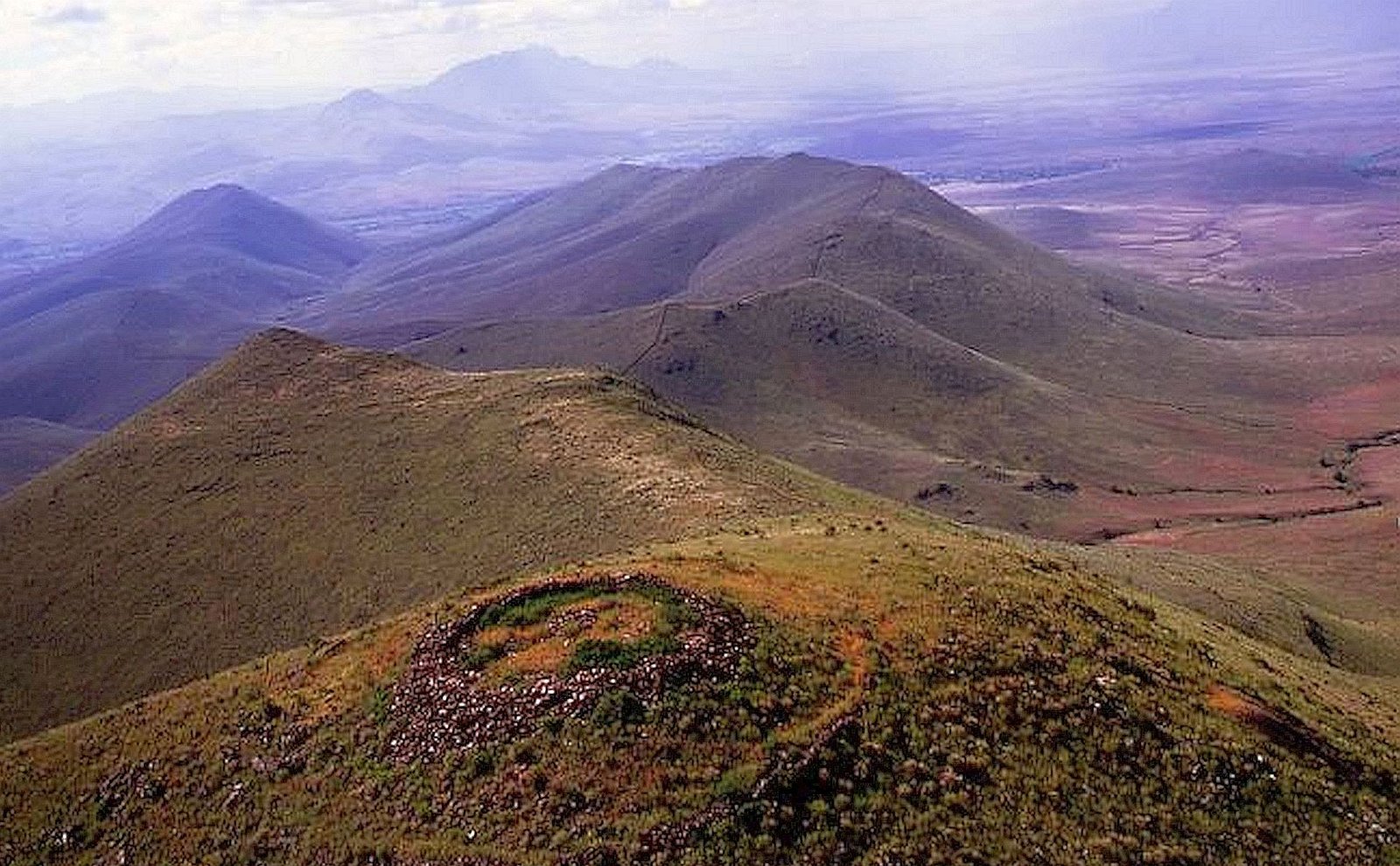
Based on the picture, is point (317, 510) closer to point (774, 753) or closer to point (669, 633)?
point (669, 633)

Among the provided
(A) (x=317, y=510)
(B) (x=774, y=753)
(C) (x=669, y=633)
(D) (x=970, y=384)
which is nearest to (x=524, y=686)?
(C) (x=669, y=633)

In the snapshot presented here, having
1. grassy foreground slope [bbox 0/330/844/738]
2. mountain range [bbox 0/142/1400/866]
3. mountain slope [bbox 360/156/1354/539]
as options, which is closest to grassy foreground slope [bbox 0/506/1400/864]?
mountain range [bbox 0/142/1400/866]

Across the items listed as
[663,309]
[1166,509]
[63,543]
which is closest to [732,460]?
[63,543]

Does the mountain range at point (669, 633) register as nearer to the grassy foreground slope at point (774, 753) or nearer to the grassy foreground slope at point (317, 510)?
the grassy foreground slope at point (774, 753)

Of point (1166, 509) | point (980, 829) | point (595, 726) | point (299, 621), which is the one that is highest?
point (595, 726)

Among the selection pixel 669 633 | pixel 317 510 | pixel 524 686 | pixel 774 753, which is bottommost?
pixel 317 510

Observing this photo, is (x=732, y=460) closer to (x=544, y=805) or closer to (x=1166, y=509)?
(x=544, y=805)

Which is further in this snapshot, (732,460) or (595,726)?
(732,460)
